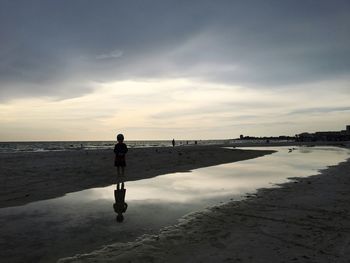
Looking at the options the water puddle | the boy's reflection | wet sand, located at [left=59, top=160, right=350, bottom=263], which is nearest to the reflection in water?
the boy's reflection

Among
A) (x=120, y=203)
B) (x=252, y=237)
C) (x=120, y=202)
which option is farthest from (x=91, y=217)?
(x=252, y=237)

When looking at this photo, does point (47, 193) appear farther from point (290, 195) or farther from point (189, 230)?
point (290, 195)

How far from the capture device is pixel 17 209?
424 inches

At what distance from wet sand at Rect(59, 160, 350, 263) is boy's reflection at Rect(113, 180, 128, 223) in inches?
76.3

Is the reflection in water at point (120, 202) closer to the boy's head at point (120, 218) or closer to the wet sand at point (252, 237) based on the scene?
the boy's head at point (120, 218)

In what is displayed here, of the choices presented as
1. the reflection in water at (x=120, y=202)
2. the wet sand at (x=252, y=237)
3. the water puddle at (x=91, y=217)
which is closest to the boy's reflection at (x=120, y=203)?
the reflection in water at (x=120, y=202)

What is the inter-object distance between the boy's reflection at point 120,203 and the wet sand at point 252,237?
6.36 ft

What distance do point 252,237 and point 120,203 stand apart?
5.67 meters

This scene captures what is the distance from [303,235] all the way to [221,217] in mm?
2463

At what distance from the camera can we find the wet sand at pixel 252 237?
629 cm

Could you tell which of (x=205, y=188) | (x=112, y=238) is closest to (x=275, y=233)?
(x=112, y=238)

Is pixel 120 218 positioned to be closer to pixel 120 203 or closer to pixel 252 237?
pixel 120 203

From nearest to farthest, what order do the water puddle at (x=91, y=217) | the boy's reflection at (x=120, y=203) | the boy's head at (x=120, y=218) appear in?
the water puddle at (x=91, y=217), the boy's head at (x=120, y=218), the boy's reflection at (x=120, y=203)

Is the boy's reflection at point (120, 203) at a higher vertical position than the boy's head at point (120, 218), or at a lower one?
higher
